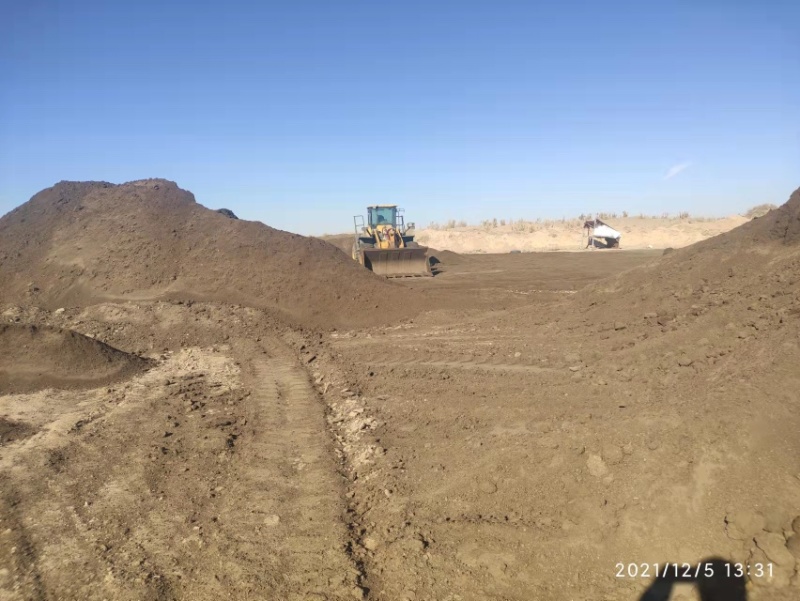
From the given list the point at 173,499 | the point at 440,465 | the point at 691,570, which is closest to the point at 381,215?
the point at 440,465

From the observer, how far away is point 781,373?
5.44 m

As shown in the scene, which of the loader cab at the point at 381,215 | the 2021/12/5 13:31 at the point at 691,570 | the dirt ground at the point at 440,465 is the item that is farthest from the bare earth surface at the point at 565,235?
the 2021/12/5 13:31 at the point at 691,570

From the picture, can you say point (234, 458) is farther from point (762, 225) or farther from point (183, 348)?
point (762, 225)

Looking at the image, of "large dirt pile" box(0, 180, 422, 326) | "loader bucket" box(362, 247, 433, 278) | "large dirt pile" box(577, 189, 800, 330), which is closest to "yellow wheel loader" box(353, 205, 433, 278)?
"loader bucket" box(362, 247, 433, 278)

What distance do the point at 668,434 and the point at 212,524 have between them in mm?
4169

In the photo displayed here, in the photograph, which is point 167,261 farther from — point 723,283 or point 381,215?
point 723,283

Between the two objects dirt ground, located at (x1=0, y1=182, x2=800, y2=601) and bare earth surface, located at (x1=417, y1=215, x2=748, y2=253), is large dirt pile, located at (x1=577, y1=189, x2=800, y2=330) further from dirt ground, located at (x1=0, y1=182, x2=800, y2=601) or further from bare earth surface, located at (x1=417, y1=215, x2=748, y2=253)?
bare earth surface, located at (x1=417, y1=215, x2=748, y2=253)

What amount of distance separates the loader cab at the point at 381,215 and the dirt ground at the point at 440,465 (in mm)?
18062

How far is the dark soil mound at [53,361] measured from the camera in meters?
9.62

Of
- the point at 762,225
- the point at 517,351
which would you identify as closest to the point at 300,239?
the point at 517,351

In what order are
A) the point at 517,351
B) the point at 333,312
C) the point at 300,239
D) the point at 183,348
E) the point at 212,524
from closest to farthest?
the point at 212,524, the point at 517,351, the point at 183,348, the point at 333,312, the point at 300,239

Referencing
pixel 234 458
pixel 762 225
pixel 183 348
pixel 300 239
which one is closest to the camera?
pixel 234 458

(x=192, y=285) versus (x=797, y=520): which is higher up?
(x=192, y=285)

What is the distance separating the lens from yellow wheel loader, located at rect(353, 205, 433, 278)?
24.8 meters
